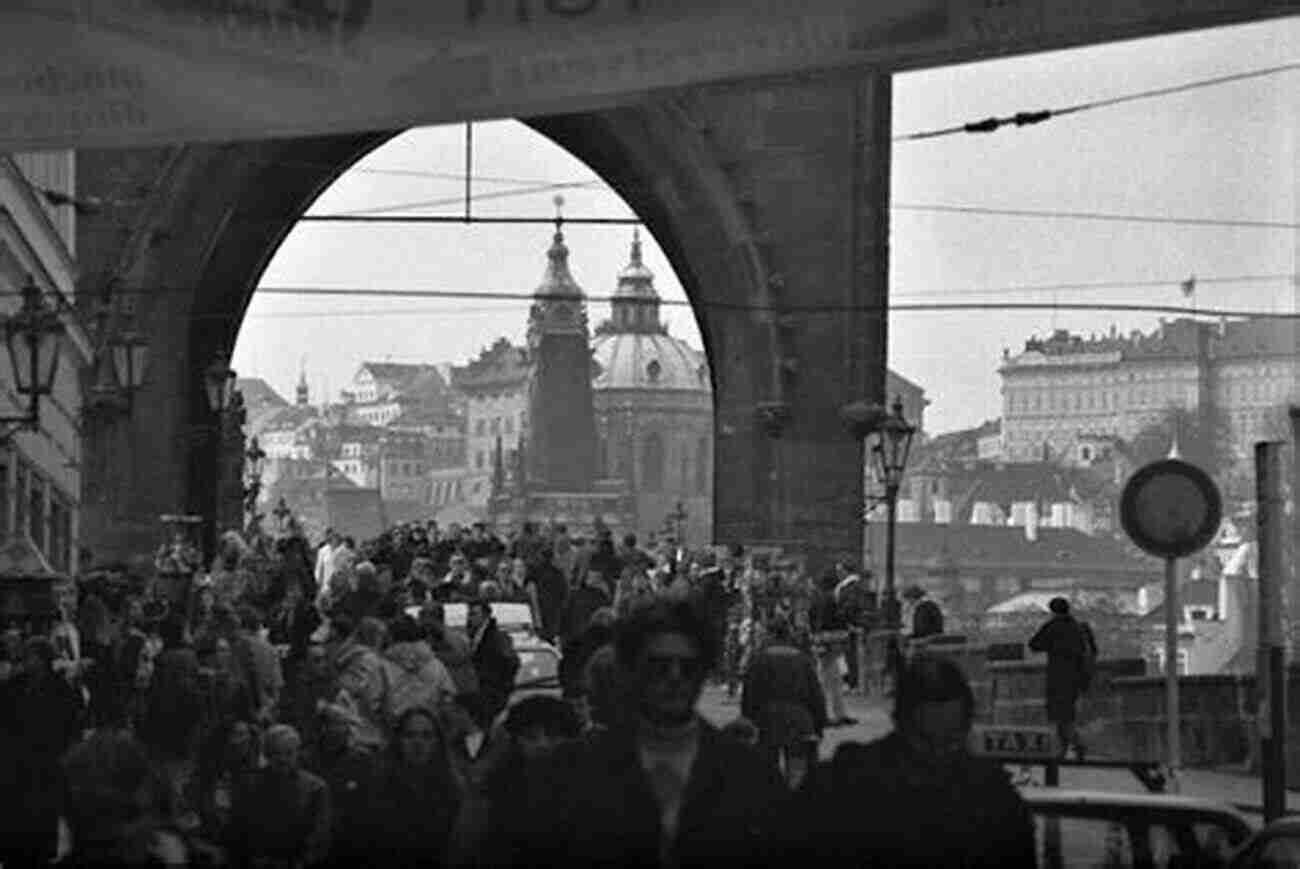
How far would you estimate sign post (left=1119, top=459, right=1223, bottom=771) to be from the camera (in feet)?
51.8

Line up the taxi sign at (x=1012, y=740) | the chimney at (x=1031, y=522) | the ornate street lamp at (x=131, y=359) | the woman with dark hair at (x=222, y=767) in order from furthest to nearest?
the chimney at (x=1031, y=522)
the ornate street lamp at (x=131, y=359)
the woman with dark hair at (x=222, y=767)
the taxi sign at (x=1012, y=740)

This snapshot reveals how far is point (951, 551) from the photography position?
4434 inches

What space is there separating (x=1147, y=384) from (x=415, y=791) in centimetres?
4797

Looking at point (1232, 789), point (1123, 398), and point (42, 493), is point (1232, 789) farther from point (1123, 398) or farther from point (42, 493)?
point (1123, 398)

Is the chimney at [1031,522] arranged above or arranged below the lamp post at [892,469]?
above

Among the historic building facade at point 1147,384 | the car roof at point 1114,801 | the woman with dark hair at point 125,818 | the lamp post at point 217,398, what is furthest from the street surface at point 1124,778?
the lamp post at point 217,398

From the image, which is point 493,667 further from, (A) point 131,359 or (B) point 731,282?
(B) point 731,282

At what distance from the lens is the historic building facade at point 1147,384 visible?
27453 millimetres

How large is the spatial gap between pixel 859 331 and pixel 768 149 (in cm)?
271

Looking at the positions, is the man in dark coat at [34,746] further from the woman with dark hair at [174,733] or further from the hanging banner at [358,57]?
the hanging banner at [358,57]

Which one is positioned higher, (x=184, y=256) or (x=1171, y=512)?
(x=184, y=256)

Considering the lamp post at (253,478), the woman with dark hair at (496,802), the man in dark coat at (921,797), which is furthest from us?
the lamp post at (253,478)

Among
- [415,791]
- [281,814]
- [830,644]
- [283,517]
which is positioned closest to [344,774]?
[281,814]

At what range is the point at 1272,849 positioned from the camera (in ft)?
34.6
